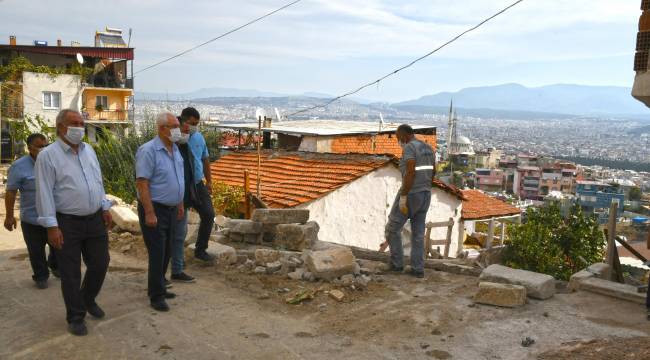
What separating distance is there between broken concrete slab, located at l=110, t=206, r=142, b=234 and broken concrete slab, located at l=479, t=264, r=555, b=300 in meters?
4.90

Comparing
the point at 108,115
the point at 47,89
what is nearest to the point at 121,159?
the point at 47,89

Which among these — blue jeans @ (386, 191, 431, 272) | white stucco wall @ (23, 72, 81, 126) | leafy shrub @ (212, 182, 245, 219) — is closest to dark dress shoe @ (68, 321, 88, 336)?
blue jeans @ (386, 191, 431, 272)

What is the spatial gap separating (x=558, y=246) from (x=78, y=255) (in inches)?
439

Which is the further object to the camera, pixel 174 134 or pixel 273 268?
pixel 273 268

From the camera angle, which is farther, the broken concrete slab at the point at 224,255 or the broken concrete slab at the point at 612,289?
the broken concrete slab at the point at 224,255

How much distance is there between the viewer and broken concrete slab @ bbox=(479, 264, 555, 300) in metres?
5.56

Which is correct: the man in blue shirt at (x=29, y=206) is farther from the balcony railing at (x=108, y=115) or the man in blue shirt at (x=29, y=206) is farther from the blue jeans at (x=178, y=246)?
the balcony railing at (x=108, y=115)

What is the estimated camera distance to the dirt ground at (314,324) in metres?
4.29

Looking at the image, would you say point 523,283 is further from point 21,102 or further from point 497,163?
point 497,163

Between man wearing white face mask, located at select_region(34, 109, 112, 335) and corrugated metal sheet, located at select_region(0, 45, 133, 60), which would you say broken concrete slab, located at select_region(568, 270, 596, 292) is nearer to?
man wearing white face mask, located at select_region(34, 109, 112, 335)

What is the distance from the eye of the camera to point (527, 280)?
5664mm

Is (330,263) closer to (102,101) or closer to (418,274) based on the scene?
(418,274)

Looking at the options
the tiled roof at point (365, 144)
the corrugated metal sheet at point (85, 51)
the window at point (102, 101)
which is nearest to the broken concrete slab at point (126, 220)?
the tiled roof at point (365, 144)

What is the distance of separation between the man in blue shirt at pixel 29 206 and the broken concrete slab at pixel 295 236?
286cm
